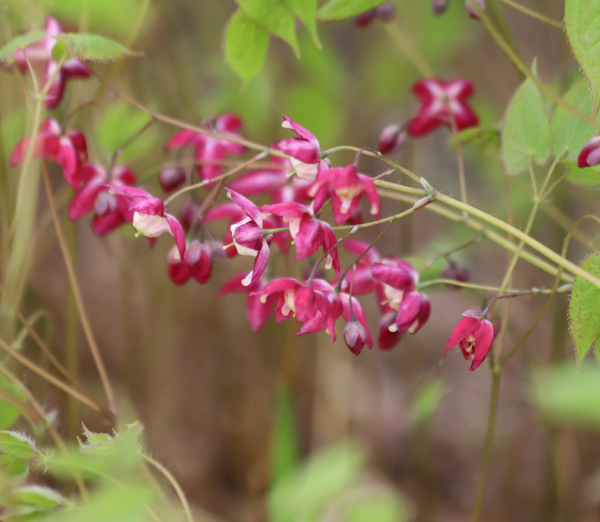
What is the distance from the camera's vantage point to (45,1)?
750 millimetres

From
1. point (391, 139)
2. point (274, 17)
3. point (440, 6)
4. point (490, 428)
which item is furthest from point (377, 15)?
point (490, 428)

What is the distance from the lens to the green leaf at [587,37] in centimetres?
54

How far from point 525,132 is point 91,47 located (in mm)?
437

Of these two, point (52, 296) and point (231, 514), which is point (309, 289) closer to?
point (231, 514)

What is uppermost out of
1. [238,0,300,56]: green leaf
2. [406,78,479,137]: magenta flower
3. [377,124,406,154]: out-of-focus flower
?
[238,0,300,56]: green leaf

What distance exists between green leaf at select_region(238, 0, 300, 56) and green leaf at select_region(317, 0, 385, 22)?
0.14 ft

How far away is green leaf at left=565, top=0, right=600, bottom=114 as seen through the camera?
544 millimetres

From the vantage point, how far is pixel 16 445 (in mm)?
577

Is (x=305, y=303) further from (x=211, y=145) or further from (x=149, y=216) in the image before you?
(x=211, y=145)

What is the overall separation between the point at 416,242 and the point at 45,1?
1348 mm

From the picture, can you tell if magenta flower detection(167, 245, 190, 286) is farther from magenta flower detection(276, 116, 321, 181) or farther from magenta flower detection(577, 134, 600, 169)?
magenta flower detection(577, 134, 600, 169)

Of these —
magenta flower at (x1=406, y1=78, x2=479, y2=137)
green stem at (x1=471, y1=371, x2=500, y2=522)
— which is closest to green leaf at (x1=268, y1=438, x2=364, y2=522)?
green stem at (x1=471, y1=371, x2=500, y2=522)

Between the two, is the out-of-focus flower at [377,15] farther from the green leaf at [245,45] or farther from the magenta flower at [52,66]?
the magenta flower at [52,66]

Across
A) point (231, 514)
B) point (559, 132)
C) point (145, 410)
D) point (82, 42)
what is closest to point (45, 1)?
point (82, 42)
